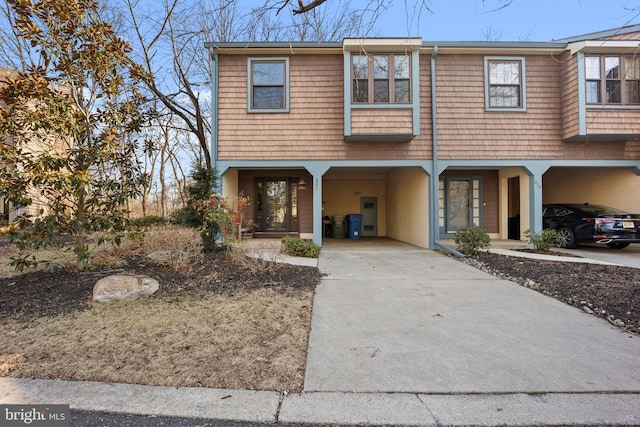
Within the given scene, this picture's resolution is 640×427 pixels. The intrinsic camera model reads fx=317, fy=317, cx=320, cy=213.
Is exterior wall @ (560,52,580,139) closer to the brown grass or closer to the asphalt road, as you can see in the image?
the brown grass

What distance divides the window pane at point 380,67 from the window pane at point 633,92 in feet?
Result: 21.0

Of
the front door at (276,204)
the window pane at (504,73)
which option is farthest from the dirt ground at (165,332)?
the window pane at (504,73)

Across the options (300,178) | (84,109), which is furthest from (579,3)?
(300,178)

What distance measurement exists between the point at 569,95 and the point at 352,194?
751cm

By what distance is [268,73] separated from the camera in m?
8.85

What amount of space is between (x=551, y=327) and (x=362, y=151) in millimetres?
6335

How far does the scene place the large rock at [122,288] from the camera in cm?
396

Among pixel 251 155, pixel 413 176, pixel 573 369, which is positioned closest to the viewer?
pixel 573 369

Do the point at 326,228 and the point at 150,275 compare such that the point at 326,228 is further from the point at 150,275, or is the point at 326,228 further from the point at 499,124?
the point at 150,275

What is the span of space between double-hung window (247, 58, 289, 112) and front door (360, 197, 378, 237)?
19.2 ft

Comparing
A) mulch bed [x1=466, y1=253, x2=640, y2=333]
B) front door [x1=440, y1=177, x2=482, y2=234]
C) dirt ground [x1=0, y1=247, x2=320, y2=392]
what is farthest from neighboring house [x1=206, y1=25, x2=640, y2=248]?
dirt ground [x1=0, y1=247, x2=320, y2=392]

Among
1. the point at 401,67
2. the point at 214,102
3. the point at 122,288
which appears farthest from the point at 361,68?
the point at 122,288

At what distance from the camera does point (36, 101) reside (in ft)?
14.4

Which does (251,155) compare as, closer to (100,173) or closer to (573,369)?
(100,173)
